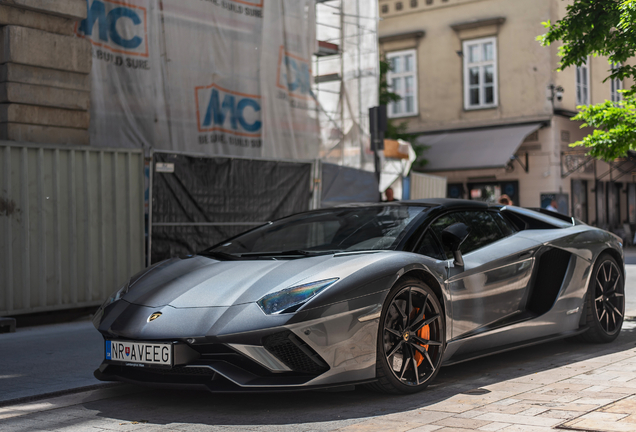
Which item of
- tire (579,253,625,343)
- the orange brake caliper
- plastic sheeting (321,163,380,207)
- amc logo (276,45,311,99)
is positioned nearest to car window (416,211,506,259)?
the orange brake caliper

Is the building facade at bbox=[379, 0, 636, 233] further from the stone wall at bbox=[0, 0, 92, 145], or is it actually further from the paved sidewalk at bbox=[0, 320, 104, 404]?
the paved sidewalk at bbox=[0, 320, 104, 404]

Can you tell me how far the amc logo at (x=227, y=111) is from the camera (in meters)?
13.0

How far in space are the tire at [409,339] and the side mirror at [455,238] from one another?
0.43 m

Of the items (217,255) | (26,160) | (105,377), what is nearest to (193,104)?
(26,160)

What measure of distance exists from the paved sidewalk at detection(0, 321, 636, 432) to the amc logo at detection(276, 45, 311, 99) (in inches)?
395

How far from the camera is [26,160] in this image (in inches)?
333

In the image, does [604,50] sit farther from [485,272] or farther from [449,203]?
[485,272]

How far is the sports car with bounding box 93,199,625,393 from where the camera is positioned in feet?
13.4

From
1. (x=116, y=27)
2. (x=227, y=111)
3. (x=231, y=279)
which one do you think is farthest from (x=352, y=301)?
(x=227, y=111)

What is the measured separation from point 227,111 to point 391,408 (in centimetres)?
972

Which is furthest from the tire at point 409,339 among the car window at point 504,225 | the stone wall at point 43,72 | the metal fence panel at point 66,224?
the stone wall at point 43,72

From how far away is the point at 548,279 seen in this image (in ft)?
18.8

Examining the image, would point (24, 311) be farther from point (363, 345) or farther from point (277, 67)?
point (277, 67)

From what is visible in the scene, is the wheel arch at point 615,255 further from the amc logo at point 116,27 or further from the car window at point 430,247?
the amc logo at point 116,27
